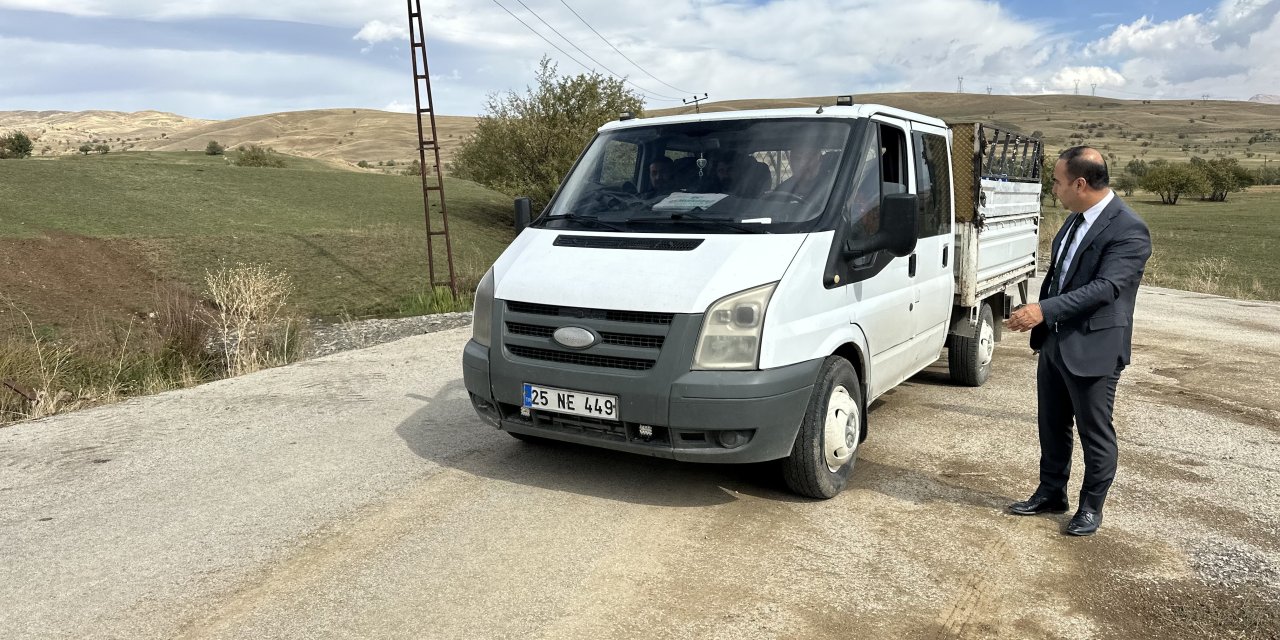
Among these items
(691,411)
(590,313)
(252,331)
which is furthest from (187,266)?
(691,411)

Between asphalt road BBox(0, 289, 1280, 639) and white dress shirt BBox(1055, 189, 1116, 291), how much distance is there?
1.32m

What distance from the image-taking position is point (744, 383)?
4.28m

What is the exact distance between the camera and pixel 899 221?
4.80 metres

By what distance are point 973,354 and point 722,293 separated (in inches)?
164

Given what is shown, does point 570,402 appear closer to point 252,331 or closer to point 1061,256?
point 1061,256

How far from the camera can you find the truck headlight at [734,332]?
4289 millimetres

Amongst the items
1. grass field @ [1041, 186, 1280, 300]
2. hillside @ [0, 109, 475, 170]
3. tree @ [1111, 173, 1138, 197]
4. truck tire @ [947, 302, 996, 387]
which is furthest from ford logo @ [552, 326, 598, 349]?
hillside @ [0, 109, 475, 170]

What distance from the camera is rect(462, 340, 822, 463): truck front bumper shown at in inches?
169

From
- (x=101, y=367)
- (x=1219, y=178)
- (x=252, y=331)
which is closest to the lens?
(x=101, y=367)

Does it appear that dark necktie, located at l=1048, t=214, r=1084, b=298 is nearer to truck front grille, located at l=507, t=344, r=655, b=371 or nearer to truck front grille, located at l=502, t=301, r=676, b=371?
truck front grille, located at l=502, t=301, r=676, b=371

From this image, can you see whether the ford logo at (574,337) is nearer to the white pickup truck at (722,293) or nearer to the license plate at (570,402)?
the white pickup truck at (722,293)

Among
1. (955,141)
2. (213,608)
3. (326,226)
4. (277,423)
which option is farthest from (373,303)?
(213,608)

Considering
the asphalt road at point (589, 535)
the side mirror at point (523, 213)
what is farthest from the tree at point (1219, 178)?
the side mirror at point (523, 213)

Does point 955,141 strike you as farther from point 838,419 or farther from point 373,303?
point 373,303
